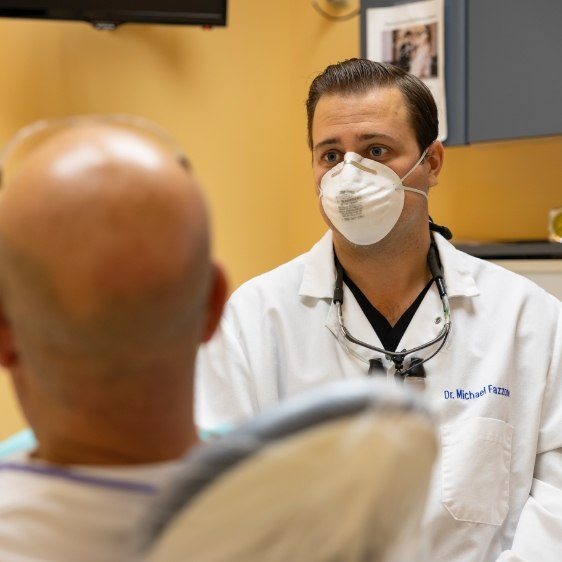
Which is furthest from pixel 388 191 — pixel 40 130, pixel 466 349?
pixel 40 130

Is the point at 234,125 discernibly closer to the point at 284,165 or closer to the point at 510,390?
the point at 284,165

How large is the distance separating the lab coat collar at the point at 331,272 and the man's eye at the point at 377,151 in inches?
7.6

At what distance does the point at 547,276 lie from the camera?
2219 mm

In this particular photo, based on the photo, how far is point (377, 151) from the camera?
1.69 m

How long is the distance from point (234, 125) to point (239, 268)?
1.64 feet

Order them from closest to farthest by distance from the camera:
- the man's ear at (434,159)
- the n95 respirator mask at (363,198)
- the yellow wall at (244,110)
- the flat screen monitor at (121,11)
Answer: the n95 respirator mask at (363,198) < the man's ear at (434,159) < the flat screen monitor at (121,11) < the yellow wall at (244,110)

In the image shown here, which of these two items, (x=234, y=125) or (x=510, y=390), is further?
(x=234, y=125)

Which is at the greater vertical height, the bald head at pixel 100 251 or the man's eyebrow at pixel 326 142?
the man's eyebrow at pixel 326 142

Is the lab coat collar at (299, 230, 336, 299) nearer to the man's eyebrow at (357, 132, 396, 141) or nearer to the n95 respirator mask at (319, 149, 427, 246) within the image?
the n95 respirator mask at (319, 149, 427, 246)

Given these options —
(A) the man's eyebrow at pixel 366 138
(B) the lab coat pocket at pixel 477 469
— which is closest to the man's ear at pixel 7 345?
(B) the lab coat pocket at pixel 477 469

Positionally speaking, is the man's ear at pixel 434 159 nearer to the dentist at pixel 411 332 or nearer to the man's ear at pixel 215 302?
the dentist at pixel 411 332

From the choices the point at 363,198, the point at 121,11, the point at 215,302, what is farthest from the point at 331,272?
the point at 121,11

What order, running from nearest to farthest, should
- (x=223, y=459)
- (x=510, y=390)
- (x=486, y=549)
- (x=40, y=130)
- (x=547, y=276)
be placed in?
(x=223, y=459)
(x=40, y=130)
(x=486, y=549)
(x=510, y=390)
(x=547, y=276)

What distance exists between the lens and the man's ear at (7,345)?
573mm
